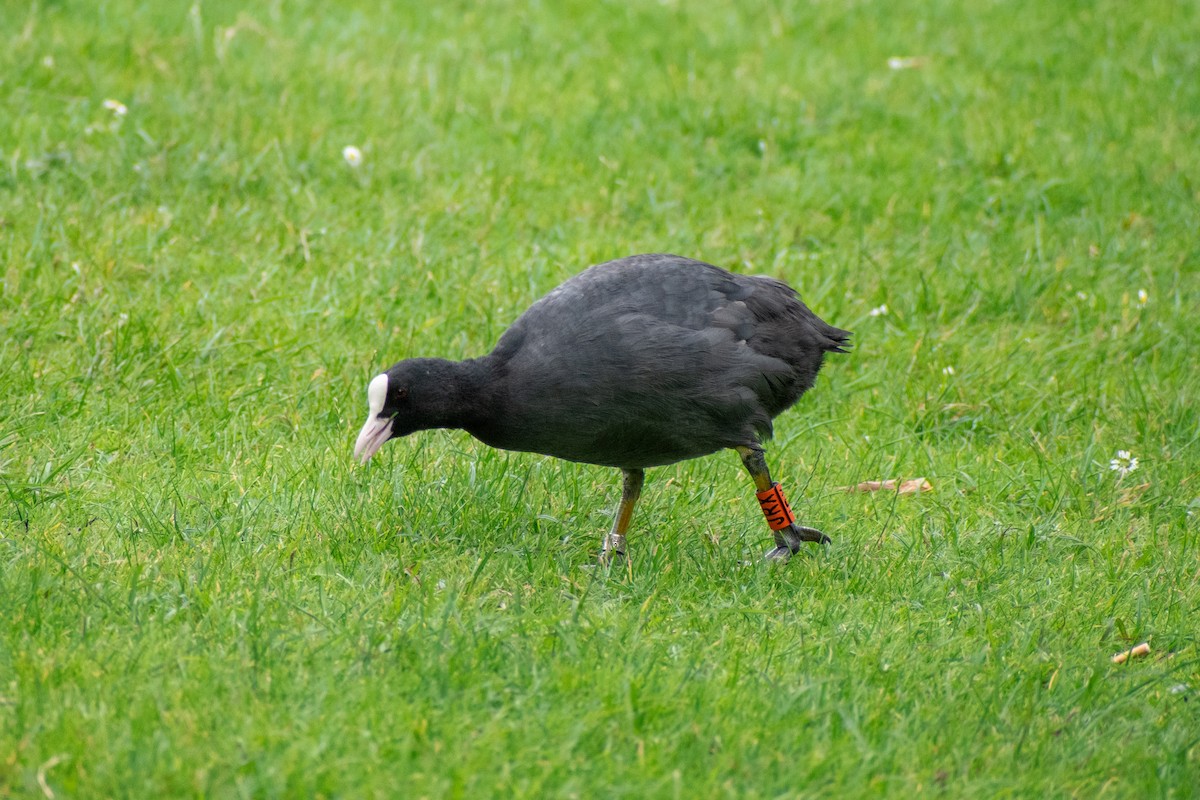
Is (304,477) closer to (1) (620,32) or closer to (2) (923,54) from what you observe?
(1) (620,32)

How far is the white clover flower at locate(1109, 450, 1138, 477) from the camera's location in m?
5.25

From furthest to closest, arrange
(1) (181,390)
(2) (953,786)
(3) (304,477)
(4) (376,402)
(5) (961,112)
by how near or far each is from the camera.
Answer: (5) (961,112)
(1) (181,390)
(3) (304,477)
(4) (376,402)
(2) (953,786)

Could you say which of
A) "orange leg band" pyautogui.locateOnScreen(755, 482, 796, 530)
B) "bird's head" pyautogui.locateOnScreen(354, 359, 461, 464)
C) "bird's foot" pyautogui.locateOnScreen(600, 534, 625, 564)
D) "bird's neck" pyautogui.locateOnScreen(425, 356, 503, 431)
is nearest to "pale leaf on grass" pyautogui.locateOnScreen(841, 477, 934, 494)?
"orange leg band" pyautogui.locateOnScreen(755, 482, 796, 530)

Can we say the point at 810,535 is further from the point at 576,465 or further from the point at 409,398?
the point at 409,398

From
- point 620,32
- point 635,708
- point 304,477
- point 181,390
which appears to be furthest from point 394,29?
point 635,708

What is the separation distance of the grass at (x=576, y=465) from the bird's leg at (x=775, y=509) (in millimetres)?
164

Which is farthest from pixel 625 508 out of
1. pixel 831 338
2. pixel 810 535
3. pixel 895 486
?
pixel 895 486

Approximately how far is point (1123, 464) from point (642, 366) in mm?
2202

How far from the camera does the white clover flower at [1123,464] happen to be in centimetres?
525

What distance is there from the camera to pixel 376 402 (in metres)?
4.15

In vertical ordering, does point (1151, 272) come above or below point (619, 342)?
below

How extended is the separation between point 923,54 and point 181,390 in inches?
220

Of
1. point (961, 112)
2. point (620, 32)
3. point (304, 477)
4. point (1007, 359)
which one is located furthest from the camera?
point (620, 32)

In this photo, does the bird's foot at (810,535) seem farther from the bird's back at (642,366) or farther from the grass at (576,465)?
the bird's back at (642,366)
